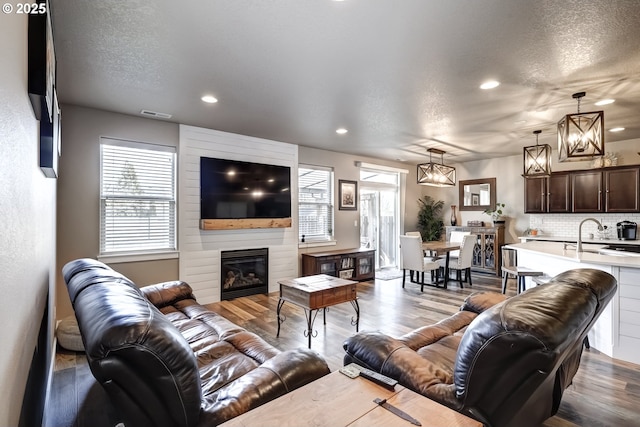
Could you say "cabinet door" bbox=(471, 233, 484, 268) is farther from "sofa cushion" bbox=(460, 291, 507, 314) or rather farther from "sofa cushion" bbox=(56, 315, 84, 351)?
"sofa cushion" bbox=(56, 315, 84, 351)

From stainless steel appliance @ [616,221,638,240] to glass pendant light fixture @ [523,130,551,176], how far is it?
2.68 m

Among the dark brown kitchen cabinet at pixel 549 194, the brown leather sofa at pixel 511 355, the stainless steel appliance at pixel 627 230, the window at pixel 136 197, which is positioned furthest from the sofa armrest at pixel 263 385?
the stainless steel appliance at pixel 627 230

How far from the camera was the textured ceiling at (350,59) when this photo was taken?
2102mm

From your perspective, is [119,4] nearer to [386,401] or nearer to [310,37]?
[310,37]

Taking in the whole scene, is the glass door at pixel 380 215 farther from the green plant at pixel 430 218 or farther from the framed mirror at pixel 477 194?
the framed mirror at pixel 477 194

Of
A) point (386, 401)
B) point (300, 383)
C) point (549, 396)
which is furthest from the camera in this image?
point (549, 396)

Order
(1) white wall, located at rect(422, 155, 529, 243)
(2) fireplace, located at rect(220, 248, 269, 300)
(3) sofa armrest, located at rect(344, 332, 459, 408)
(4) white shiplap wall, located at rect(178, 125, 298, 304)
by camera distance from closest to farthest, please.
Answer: (3) sofa armrest, located at rect(344, 332, 459, 408), (4) white shiplap wall, located at rect(178, 125, 298, 304), (2) fireplace, located at rect(220, 248, 269, 300), (1) white wall, located at rect(422, 155, 529, 243)

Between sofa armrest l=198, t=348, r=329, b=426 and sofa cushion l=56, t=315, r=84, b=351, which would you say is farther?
sofa cushion l=56, t=315, r=84, b=351

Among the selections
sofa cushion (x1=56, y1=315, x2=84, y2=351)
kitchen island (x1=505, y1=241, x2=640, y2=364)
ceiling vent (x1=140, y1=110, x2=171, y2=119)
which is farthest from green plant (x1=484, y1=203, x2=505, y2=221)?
sofa cushion (x1=56, y1=315, x2=84, y2=351)

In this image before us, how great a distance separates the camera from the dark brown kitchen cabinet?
6242 mm

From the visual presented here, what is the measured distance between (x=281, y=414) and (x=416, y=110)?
3.77 m

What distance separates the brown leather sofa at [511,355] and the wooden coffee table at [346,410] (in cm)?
20

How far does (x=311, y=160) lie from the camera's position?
6.22 meters

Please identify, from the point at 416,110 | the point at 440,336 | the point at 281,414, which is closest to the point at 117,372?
the point at 281,414
